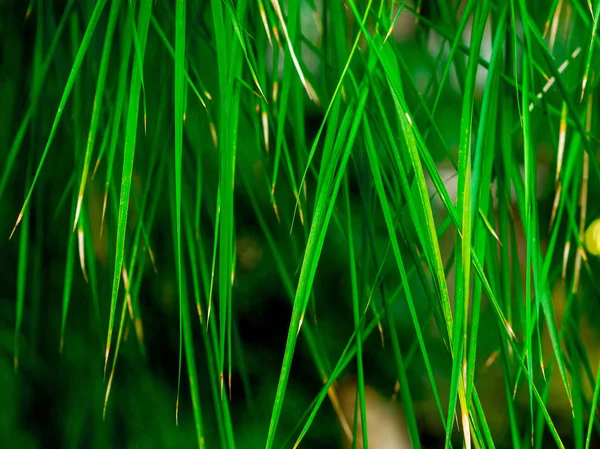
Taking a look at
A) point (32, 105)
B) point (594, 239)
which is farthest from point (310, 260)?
point (594, 239)

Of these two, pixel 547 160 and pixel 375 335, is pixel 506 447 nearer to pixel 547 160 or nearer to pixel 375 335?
pixel 375 335

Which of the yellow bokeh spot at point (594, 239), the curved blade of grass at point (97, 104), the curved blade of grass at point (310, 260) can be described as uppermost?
the curved blade of grass at point (97, 104)

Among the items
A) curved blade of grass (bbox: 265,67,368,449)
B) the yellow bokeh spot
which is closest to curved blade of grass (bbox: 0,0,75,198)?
curved blade of grass (bbox: 265,67,368,449)

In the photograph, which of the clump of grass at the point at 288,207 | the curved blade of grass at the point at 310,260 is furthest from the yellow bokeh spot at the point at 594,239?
the curved blade of grass at the point at 310,260

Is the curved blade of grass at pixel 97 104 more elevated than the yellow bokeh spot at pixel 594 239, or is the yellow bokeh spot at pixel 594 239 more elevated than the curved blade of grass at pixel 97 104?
the curved blade of grass at pixel 97 104

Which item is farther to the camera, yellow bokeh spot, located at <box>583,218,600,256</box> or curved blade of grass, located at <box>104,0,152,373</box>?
yellow bokeh spot, located at <box>583,218,600,256</box>

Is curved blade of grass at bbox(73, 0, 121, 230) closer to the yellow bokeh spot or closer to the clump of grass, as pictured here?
the clump of grass

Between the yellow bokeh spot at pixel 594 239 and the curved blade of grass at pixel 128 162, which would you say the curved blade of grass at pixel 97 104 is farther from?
the yellow bokeh spot at pixel 594 239

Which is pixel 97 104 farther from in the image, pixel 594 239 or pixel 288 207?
pixel 594 239

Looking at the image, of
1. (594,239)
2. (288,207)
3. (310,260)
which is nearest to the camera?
(310,260)
